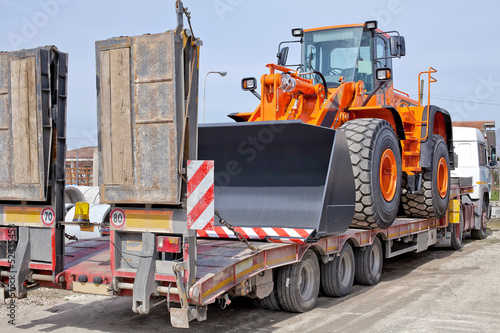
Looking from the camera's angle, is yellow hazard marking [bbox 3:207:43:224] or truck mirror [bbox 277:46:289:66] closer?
yellow hazard marking [bbox 3:207:43:224]

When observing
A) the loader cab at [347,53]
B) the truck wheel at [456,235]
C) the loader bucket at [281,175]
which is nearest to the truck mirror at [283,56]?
the loader cab at [347,53]

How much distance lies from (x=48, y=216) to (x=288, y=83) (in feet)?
11.8

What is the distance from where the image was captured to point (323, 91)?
8.41 metres

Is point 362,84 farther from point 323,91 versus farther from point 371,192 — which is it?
point 371,192

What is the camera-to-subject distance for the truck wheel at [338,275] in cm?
725

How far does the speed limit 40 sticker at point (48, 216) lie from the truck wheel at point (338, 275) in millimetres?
3313

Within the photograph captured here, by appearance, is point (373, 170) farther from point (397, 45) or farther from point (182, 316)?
point (182, 316)

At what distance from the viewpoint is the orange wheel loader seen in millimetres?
6957

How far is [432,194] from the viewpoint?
31.5 ft

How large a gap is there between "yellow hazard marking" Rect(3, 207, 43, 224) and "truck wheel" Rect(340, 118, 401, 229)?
3.78 metres

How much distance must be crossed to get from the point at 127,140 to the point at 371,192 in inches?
135

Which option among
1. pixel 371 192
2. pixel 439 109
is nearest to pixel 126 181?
pixel 371 192

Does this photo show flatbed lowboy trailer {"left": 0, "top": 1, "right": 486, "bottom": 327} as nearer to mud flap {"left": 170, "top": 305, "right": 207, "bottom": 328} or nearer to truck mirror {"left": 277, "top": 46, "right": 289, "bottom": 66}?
mud flap {"left": 170, "top": 305, "right": 207, "bottom": 328}

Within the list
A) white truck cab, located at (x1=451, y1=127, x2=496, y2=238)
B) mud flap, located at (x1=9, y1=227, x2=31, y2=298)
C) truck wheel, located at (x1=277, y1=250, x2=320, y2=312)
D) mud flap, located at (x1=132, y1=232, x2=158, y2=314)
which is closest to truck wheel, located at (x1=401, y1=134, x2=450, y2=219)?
truck wheel, located at (x1=277, y1=250, x2=320, y2=312)
